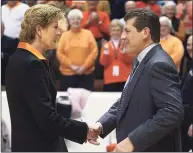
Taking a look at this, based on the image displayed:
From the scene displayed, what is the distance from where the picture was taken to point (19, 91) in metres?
2.87

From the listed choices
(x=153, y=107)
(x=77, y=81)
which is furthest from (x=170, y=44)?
(x=153, y=107)

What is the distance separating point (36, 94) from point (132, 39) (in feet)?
2.11

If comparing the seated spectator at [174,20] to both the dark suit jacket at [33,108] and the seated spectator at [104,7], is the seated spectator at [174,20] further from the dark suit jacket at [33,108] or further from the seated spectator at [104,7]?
the dark suit jacket at [33,108]

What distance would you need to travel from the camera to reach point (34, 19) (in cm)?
297

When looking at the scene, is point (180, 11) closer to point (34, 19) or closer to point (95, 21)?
point (95, 21)

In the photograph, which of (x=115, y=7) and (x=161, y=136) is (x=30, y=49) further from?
(x=115, y=7)

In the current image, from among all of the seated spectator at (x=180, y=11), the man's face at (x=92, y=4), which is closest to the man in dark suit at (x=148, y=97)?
the man's face at (x=92, y=4)

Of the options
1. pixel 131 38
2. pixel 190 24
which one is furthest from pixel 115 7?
pixel 131 38

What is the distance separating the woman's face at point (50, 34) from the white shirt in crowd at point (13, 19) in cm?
476

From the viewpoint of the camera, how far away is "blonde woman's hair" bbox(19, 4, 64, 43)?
2977 millimetres

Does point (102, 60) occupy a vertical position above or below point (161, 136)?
below

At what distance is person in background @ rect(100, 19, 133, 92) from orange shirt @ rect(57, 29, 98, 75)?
229 mm

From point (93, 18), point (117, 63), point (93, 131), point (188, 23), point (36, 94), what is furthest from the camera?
point (188, 23)

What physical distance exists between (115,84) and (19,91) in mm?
4187
